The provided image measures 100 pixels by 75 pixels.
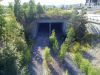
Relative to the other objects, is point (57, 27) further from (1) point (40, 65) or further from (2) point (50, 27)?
(1) point (40, 65)

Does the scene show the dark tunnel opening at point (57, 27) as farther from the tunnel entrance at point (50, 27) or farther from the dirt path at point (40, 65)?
the dirt path at point (40, 65)

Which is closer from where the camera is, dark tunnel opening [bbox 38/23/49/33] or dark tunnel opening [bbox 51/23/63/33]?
dark tunnel opening [bbox 51/23/63/33]

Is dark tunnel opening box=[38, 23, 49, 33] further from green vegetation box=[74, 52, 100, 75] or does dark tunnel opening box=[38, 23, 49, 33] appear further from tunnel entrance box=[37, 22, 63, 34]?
green vegetation box=[74, 52, 100, 75]

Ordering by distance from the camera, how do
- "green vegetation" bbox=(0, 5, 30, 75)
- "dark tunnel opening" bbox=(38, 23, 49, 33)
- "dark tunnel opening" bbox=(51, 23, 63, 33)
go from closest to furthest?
"green vegetation" bbox=(0, 5, 30, 75)
"dark tunnel opening" bbox=(51, 23, 63, 33)
"dark tunnel opening" bbox=(38, 23, 49, 33)

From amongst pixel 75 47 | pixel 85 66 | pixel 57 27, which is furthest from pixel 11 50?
pixel 57 27

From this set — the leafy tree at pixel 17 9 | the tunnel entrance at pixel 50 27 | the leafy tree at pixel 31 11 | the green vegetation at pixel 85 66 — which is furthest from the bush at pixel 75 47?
the leafy tree at pixel 17 9

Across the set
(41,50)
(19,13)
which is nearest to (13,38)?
(41,50)

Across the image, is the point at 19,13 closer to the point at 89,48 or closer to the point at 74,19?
the point at 74,19

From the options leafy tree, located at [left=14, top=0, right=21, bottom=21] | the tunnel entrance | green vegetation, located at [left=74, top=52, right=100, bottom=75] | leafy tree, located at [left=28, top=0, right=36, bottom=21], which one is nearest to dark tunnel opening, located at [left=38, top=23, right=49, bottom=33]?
the tunnel entrance
